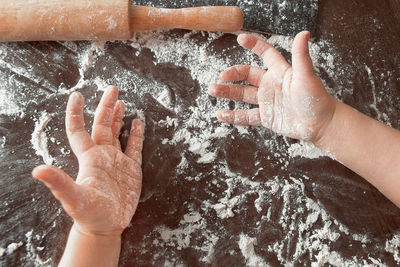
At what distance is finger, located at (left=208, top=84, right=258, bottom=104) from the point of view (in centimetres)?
103

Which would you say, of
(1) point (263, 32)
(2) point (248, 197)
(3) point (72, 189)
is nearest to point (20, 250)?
(3) point (72, 189)

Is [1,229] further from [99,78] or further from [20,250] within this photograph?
[99,78]

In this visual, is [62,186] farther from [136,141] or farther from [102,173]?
[136,141]

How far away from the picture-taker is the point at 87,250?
84 centimetres

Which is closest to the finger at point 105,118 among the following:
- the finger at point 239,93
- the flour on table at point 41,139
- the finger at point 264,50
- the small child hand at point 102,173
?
the small child hand at point 102,173

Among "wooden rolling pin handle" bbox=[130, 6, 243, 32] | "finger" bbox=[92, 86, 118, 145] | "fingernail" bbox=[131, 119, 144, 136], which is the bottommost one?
"fingernail" bbox=[131, 119, 144, 136]

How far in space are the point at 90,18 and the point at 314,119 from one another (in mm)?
671

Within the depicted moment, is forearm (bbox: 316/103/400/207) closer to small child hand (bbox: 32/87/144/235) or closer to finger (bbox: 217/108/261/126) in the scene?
finger (bbox: 217/108/261/126)

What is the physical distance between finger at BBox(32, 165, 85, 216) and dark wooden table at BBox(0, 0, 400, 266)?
8.5 inches

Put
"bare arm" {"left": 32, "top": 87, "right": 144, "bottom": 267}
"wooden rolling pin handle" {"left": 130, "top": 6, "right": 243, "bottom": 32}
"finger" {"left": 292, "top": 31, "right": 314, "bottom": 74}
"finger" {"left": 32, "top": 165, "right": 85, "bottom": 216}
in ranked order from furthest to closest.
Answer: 1. "wooden rolling pin handle" {"left": 130, "top": 6, "right": 243, "bottom": 32}
2. "finger" {"left": 292, "top": 31, "right": 314, "bottom": 74}
3. "bare arm" {"left": 32, "top": 87, "right": 144, "bottom": 267}
4. "finger" {"left": 32, "top": 165, "right": 85, "bottom": 216}

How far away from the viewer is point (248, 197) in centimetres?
100

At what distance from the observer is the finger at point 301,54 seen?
913mm

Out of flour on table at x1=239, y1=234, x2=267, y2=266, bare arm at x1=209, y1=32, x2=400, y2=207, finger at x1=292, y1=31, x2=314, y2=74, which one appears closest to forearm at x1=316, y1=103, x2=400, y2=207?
bare arm at x1=209, y1=32, x2=400, y2=207

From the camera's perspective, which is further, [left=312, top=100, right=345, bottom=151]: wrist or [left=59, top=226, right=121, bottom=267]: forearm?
[left=312, top=100, right=345, bottom=151]: wrist
